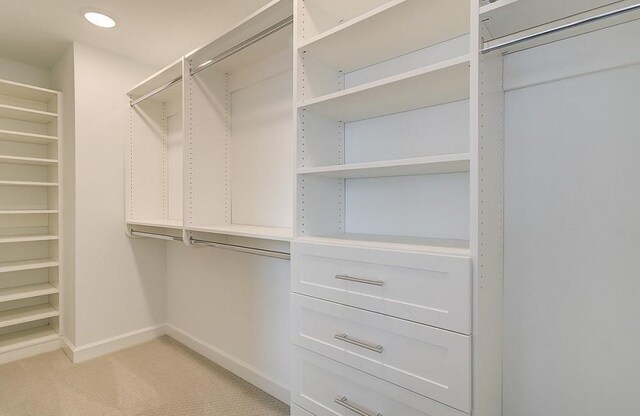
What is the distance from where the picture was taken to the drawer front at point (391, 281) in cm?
95

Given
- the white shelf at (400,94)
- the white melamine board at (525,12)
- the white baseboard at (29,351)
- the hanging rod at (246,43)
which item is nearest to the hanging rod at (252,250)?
the white shelf at (400,94)

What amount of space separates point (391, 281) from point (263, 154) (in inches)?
51.3

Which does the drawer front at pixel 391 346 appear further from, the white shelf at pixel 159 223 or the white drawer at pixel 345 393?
the white shelf at pixel 159 223

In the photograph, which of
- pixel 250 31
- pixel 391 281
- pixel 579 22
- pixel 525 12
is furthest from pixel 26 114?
pixel 579 22

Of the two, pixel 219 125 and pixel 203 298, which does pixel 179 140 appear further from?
pixel 203 298

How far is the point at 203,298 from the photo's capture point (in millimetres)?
2641

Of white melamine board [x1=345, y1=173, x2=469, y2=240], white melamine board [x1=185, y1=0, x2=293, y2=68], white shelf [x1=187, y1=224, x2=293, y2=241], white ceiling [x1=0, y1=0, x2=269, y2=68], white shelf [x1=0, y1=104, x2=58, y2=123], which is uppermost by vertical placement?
white ceiling [x1=0, y1=0, x2=269, y2=68]

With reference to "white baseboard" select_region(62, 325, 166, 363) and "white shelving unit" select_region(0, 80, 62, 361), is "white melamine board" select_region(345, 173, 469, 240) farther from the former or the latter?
"white shelving unit" select_region(0, 80, 62, 361)

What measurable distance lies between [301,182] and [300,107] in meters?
0.31

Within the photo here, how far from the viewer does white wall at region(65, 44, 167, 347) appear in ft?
8.43

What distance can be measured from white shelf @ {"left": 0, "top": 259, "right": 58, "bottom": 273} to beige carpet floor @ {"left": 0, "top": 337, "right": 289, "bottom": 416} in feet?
2.31

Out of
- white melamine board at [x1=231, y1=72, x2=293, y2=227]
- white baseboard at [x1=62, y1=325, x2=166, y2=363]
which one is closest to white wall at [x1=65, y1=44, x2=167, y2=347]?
white baseboard at [x1=62, y1=325, x2=166, y2=363]

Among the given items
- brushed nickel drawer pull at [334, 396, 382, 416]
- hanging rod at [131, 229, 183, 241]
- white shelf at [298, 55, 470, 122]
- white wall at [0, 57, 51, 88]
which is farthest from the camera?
white wall at [0, 57, 51, 88]

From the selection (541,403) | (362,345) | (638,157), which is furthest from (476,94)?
(541,403)
